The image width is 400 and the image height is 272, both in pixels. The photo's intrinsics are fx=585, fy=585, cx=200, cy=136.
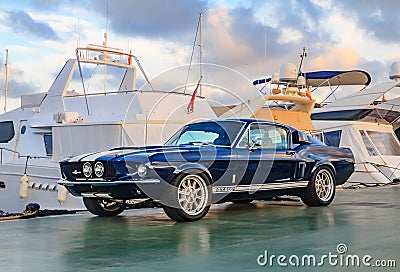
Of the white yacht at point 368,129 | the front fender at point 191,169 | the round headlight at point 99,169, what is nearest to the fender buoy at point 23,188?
the round headlight at point 99,169

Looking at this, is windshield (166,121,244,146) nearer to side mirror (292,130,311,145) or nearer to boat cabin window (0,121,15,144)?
side mirror (292,130,311,145)

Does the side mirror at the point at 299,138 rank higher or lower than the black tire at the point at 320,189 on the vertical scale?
higher

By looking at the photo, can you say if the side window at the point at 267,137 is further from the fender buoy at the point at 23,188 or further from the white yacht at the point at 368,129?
the white yacht at the point at 368,129

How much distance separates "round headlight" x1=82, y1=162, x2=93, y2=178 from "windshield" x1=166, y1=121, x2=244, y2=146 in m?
1.44

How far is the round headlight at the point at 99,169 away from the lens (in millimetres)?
7060

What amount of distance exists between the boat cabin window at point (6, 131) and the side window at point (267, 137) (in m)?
11.8

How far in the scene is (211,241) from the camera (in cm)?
566

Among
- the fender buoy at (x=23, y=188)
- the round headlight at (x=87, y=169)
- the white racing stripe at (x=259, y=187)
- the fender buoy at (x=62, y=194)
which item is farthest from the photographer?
the fender buoy at (x=23, y=188)

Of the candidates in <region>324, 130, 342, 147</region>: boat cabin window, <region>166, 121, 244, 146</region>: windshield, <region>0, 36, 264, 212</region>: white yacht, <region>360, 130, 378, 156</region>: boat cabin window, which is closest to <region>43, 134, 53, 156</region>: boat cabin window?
<region>0, 36, 264, 212</region>: white yacht

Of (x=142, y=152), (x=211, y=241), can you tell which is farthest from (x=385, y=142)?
(x=211, y=241)

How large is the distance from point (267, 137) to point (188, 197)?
1870 mm

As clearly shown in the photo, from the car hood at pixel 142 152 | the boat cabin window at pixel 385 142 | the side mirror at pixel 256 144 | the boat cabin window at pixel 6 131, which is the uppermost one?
the boat cabin window at pixel 6 131

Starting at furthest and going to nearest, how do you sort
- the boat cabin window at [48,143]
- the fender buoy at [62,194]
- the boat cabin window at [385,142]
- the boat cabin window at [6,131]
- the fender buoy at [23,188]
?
the boat cabin window at [385,142] → the boat cabin window at [6,131] → the boat cabin window at [48,143] → the fender buoy at [23,188] → the fender buoy at [62,194]

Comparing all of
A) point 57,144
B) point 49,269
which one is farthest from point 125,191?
point 57,144
